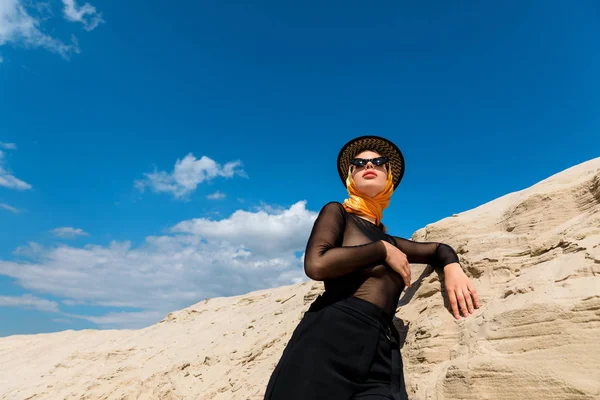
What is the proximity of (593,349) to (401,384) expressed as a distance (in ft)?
3.28

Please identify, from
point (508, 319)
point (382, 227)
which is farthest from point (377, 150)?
point (508, 319)

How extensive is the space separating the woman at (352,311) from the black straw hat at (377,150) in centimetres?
38

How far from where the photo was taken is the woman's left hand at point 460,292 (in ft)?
9.22

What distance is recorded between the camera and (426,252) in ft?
10.2

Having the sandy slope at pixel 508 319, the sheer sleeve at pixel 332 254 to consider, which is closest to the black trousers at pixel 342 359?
the sheer sleeve at pixel 332 254

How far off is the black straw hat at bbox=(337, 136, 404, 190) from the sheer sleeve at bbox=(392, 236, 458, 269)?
1.85 feet

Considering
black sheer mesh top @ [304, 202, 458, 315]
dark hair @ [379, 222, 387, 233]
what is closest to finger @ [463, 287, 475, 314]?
black sheer mesh top @ [304, 202, 458, 315]

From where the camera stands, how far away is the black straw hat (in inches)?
129

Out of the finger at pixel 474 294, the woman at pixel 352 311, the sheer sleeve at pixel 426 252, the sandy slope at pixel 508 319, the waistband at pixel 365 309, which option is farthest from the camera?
the sheer sleeve at pixel 426 252

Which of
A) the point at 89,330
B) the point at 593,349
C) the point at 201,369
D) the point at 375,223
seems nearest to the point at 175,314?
the point at 89,330

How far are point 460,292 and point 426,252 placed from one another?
0.40m

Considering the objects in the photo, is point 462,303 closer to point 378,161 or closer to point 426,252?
point 426,252

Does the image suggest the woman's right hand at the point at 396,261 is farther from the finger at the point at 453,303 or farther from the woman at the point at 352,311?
the finger at the point at 453,303

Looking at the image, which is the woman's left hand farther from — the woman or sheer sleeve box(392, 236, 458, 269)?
sheer sleeve box(392, 236, 458, 269)
